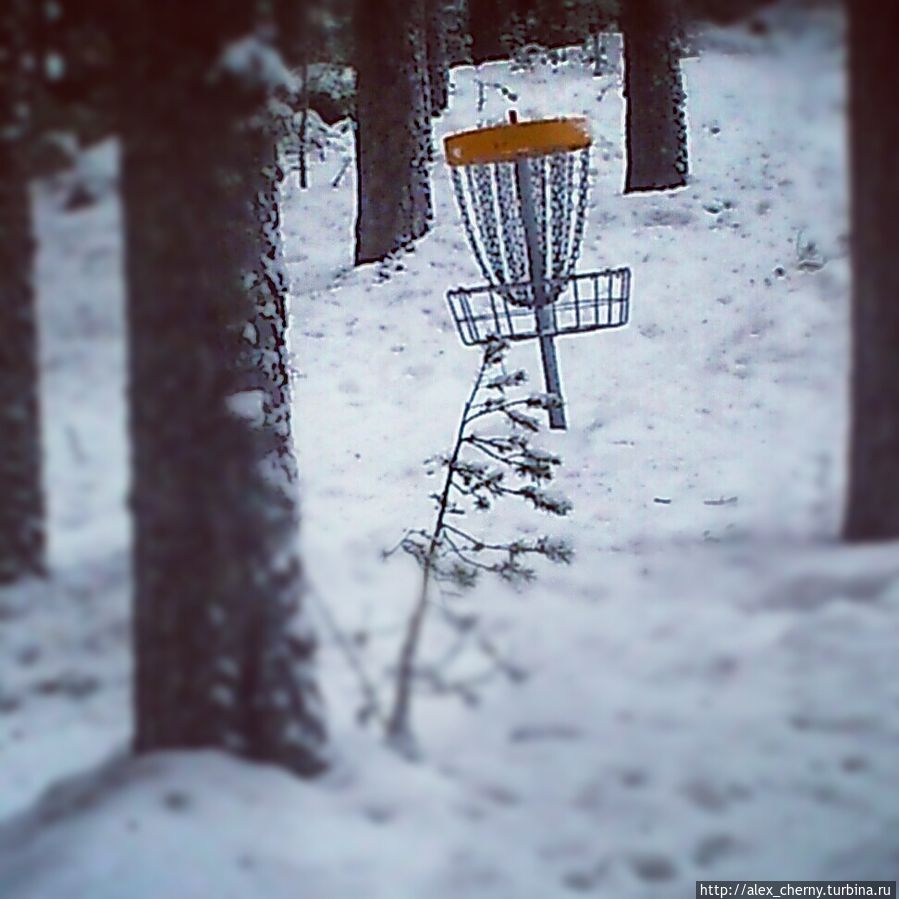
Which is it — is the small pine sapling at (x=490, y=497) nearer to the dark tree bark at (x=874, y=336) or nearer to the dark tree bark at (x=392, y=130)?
the dark tree bark at (x=874, y=336)

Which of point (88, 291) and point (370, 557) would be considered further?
point (370, 557)

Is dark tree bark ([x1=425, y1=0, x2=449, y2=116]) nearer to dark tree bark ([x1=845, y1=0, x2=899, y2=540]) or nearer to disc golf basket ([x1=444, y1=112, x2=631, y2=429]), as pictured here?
disc golf basket ([x1=444, y1=112, x2=631, y2=429])

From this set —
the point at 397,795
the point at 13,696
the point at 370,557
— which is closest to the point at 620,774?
the point at 397,795

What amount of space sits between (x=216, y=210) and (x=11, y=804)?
1.11ft

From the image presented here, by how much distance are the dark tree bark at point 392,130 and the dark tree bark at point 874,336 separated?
194 cm

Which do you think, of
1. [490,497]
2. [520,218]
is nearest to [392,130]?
[520,218]

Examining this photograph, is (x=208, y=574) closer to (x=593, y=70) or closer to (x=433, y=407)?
(x=433, y=407)

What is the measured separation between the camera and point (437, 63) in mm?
3043

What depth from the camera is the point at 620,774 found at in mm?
547

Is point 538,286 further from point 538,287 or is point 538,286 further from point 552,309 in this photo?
point 552,309

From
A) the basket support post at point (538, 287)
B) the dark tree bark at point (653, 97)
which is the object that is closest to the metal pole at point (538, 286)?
the basket support post at point (538, 287)

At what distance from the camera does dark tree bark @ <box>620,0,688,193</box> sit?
2.29m

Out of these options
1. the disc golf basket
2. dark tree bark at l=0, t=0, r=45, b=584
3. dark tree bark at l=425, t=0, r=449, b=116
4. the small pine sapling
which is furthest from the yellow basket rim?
dark tree bark at l=425, t=0, r=449, b=116

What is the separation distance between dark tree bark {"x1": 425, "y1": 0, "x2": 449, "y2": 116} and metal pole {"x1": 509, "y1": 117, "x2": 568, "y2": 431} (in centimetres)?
122
